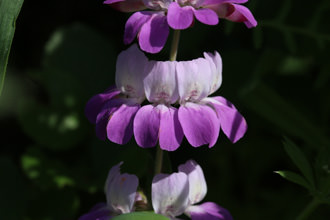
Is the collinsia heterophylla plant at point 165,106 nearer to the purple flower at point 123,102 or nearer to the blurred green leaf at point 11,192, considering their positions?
the purple flower at point 123,102

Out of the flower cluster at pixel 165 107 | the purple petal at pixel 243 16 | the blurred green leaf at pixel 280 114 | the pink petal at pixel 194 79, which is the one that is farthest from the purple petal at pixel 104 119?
the blurred green leaf at pixel 280 114

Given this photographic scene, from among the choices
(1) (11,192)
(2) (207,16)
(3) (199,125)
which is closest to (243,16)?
(2) (207,16)

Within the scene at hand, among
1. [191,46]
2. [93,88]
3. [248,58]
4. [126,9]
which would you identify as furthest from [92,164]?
[126,9]

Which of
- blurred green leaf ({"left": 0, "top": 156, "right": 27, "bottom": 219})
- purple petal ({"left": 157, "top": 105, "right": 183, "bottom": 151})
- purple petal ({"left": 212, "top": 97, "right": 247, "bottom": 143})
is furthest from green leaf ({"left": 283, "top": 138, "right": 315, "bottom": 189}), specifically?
blurred green leaf ({"left": 0, "top": 156, "right": 27, "bottom": 219})

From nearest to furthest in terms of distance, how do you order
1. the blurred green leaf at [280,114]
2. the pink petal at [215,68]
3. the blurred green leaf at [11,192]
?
the pink petal at [215,68] < the blurred green leaf at [11,192] < the blurred green leaf at [280,114]

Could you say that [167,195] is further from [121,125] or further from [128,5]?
[128,5]

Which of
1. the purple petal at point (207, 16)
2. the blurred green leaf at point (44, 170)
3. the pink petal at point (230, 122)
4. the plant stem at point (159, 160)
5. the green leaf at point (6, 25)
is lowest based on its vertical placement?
the blurred green leaf at point (44, 170)

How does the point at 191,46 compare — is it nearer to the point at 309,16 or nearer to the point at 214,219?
the point at 309,16
